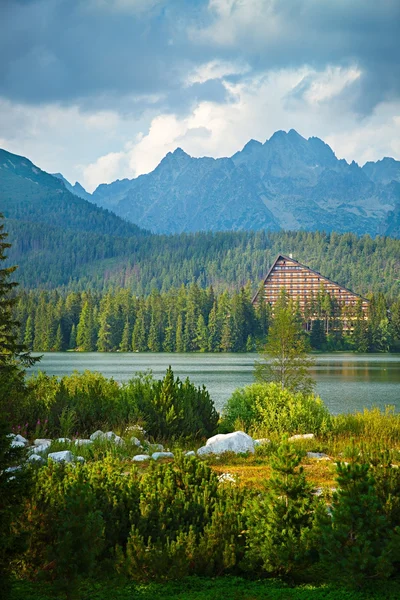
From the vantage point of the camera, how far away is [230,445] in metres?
15.1

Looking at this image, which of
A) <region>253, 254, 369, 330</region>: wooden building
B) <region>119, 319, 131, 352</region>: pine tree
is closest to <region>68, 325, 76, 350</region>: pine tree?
<region>119, 319, 131, 352</region>: pine tree

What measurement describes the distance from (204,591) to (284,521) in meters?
1.05

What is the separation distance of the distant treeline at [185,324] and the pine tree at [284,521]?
135 meters

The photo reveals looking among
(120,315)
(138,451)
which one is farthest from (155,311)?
(138,451)

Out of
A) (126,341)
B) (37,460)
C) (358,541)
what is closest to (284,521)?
(358,541)

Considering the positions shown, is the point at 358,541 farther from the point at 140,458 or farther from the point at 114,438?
the point at 114,438

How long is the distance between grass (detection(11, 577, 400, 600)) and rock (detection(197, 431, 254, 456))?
25.7 feet

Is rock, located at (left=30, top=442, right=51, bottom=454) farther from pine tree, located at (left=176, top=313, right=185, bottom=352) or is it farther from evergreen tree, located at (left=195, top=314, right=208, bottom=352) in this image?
pine tree, located at (left=176, top=313, right=185, bottom=352)

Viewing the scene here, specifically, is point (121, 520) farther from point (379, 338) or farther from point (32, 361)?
point (379, 338)

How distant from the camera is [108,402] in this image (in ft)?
61.2

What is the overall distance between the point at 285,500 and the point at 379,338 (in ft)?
448

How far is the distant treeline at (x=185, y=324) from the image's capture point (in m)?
145

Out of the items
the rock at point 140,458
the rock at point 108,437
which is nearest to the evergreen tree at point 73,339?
the rock at point 108,437

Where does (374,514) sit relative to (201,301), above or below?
below
